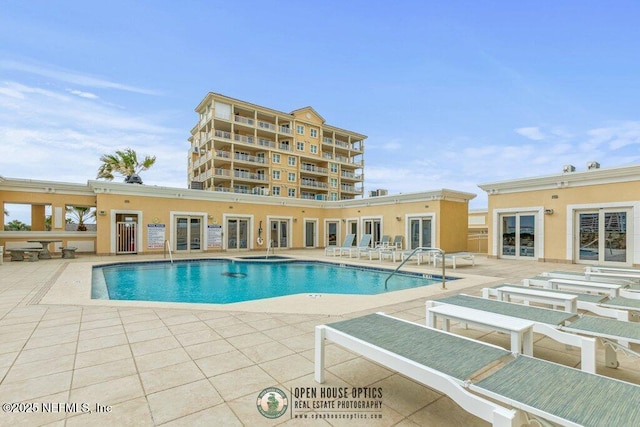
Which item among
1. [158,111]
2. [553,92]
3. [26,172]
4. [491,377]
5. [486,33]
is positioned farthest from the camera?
[158,111]

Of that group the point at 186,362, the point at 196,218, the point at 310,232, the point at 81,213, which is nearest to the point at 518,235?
the point at 310,232

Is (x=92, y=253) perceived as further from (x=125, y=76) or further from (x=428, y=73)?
(x=428, y=73)

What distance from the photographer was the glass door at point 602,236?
33.1 ft

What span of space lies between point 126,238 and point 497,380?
15.8 metres

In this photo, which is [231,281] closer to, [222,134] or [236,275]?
[236,275]

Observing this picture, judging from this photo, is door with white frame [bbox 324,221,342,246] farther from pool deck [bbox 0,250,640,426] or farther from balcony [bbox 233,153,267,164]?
pool deck [bbox 0,250,640,426]

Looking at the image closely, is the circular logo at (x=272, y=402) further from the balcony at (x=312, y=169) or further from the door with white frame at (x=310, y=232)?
the balcony at (x=312, y=169)

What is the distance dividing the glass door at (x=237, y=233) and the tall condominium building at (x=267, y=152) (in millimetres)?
9891

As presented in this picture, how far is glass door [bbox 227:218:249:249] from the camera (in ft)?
54.8

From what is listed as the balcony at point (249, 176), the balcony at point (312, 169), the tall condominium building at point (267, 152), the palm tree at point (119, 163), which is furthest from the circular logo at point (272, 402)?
the balcony at point (312, 169)

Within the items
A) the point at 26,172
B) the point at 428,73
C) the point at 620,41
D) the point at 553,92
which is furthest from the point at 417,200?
the point at 26,172

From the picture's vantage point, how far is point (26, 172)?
51.6ft

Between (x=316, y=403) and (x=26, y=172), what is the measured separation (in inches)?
804

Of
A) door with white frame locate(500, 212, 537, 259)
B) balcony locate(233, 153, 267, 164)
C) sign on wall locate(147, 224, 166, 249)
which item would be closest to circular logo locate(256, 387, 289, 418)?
door with white frame locate(500, 212, 537, 259)
